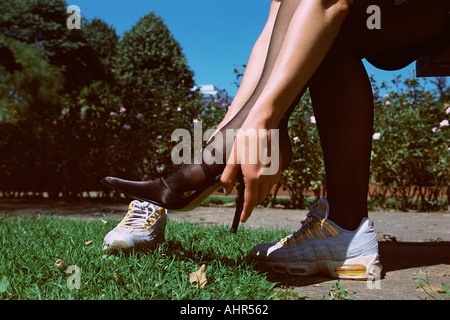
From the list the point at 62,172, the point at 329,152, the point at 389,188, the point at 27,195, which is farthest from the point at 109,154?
the point at 329,152

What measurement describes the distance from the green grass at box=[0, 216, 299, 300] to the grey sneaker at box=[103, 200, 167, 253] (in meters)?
0.04

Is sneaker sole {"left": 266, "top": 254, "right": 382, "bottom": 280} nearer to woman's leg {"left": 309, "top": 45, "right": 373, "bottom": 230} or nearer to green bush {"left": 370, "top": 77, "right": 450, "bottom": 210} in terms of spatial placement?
woman's leg {"left": 309, "top": 45, "right": 373, "bottom": 230}

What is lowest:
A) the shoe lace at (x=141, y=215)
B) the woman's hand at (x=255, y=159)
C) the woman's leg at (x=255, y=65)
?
the shoe lace at (x=141, y=215)

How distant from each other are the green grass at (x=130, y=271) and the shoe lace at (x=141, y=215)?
13 cm

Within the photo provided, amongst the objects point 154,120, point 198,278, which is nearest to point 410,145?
point 154,120

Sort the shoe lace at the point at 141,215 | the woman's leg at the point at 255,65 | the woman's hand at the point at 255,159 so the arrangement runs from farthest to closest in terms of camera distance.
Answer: the shoe lace at the point at 141,215
the woman's leg at the point at 255,65
the woman's hand at the point at 255,159

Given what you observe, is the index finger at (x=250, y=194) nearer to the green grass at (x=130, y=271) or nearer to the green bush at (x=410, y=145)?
the green grass at (x=130, y=271)

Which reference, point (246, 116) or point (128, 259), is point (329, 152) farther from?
point (128, 259)

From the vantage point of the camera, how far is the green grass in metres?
1.03

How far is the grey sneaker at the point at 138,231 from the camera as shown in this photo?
1.42 meters

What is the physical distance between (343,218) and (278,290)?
16.5 inches

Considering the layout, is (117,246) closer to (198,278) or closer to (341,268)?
(198,278)

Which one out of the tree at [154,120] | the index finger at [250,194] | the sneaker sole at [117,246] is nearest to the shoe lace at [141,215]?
the sneaker sole at [117,246]

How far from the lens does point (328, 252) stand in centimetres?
131
